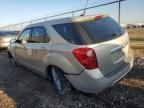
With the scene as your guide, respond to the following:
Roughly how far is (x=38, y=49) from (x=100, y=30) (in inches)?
75.6

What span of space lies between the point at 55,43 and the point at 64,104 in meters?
1.35

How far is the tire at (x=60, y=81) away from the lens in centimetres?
558

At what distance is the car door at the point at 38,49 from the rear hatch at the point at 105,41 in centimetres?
120

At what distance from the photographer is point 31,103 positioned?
5.59m

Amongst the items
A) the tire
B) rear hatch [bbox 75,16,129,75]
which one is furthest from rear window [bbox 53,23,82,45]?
the tire

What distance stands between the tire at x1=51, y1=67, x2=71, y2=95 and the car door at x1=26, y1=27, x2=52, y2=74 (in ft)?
1.14

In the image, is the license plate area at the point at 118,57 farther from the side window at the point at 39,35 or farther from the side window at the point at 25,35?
the side window at the point at 25,35

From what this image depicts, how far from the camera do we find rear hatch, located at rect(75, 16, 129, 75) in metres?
4.79

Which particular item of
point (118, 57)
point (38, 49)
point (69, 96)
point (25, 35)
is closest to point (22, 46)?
point (25, 35)

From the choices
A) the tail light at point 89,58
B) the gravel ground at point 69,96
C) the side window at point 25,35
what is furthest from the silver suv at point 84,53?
→ the side window at point 25,35

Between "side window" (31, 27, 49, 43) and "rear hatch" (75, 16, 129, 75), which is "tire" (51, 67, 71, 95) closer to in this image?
"side window" (31, 27, 49, 43)

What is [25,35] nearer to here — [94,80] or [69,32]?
[69,32]

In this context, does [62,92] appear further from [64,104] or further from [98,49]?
[98,49]

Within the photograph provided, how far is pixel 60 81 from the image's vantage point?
5.76m
